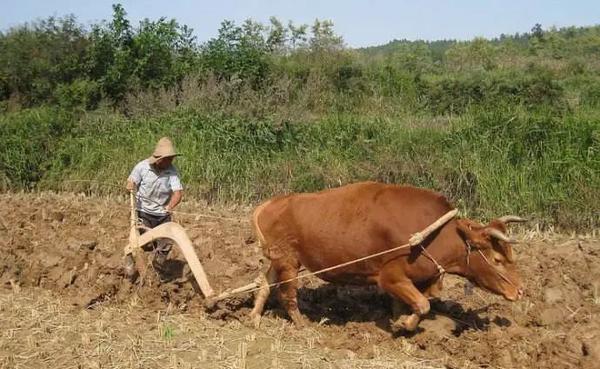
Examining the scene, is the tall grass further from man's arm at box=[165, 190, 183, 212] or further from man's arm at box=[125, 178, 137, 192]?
man's arm at box=[125, 178, 137, 192]

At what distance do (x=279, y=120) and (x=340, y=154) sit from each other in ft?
6.43

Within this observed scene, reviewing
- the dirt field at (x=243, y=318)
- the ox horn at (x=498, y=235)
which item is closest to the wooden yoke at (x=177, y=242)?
the dirt field at (x=243, y=318)

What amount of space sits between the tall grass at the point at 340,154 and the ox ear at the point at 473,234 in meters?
5.42

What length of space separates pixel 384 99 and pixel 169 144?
17.4m

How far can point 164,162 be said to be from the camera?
26.5 feet

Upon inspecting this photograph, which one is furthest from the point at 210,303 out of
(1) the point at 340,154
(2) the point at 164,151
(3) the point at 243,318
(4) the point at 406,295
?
(1) the point at 340,154

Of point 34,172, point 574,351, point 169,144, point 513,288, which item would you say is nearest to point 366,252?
point 513,288

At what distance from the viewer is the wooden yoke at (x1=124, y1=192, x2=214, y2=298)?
23.3 ft

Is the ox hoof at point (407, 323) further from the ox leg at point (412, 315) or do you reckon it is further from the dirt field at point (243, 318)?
the dirt field at point (243, 318)

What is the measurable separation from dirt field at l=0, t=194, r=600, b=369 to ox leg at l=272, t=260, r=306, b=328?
0.53 feet

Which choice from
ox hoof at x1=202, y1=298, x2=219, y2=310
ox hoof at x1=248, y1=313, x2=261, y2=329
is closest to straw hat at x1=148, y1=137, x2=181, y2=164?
ox hoof at x1=202, y1=298, x2=219, y2=310

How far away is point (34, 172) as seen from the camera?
16.1 metres

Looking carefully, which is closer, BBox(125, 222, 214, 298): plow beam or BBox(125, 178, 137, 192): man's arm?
BBox(125, 222, 214, 298): plow beam

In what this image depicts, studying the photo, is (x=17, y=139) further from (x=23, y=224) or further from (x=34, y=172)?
(x=23, y=224)
